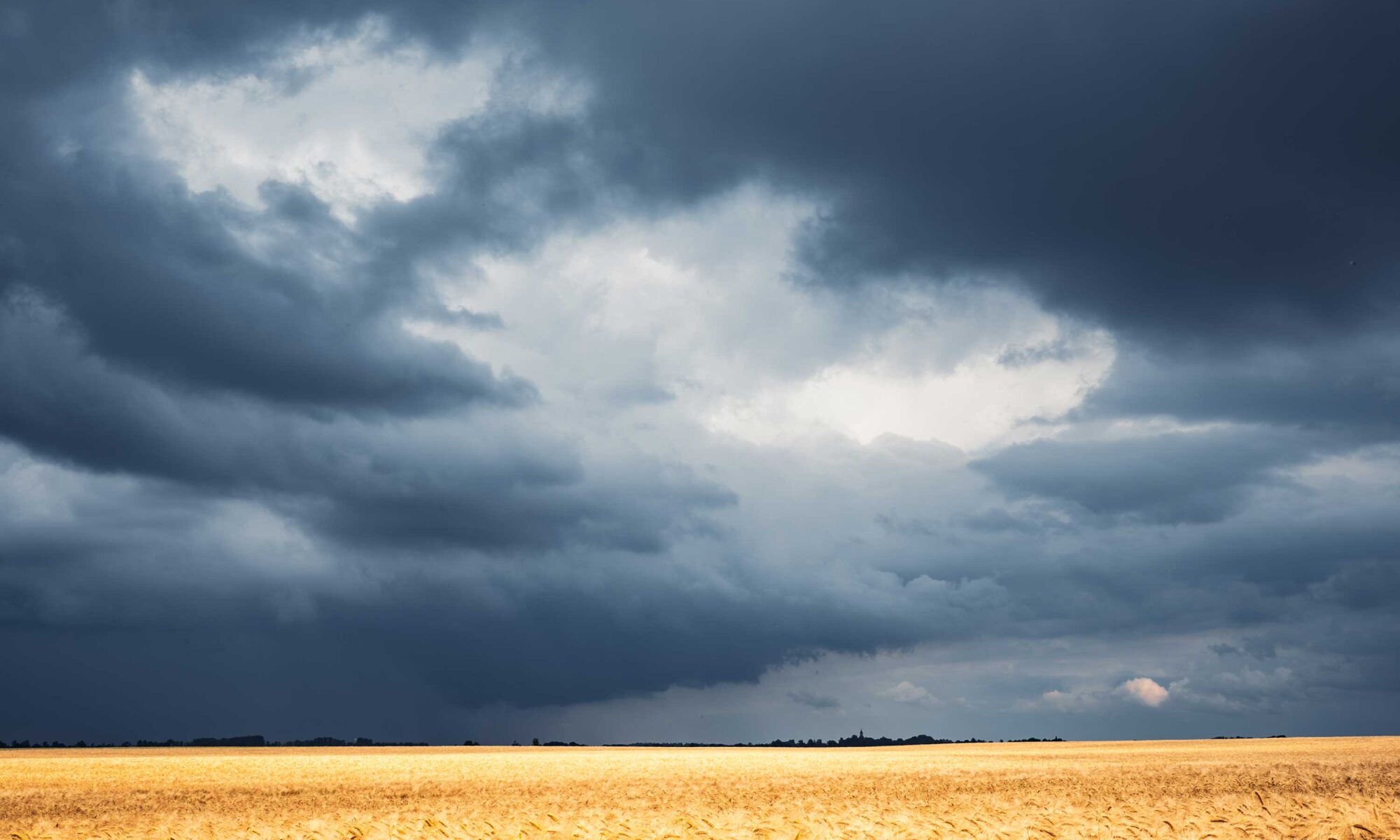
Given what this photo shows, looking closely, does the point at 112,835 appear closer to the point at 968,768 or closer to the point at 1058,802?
the point at 1058,802

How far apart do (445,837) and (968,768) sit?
5179 cm

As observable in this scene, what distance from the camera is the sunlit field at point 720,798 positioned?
19.4 meters

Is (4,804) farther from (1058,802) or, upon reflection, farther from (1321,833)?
(1321,833)

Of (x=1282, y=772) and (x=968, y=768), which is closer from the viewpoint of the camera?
(x=1282, y=772)

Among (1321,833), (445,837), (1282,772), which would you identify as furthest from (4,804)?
(1282,772)

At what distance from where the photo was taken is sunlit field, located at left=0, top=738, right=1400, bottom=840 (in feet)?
63.6

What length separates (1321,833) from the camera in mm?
18609

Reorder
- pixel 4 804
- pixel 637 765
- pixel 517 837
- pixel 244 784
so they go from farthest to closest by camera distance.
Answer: pixel 637 765
pixel 244 784
pixel 4 804
pixel 517 837

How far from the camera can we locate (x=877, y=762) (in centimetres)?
7506

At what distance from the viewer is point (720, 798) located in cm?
3900

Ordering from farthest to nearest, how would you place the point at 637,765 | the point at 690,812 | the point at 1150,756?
the point at 1150,756
the point at 637,765
the point at 690,812

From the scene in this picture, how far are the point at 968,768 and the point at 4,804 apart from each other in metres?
52.0

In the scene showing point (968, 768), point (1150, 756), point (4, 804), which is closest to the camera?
point (4, 804)

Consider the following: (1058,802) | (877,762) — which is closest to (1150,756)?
(877,762)
